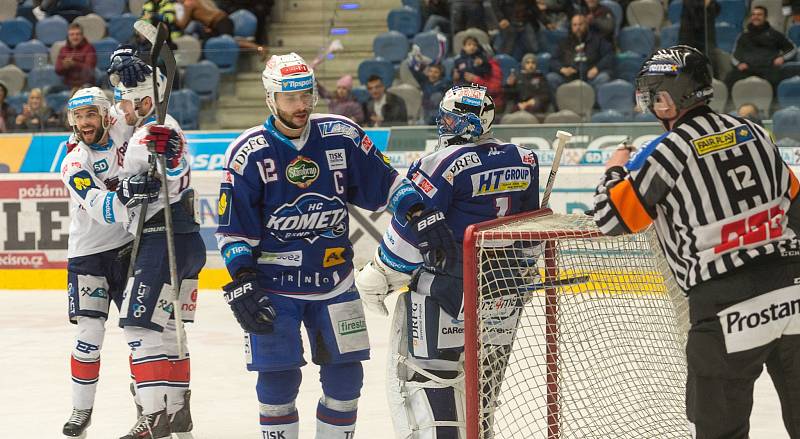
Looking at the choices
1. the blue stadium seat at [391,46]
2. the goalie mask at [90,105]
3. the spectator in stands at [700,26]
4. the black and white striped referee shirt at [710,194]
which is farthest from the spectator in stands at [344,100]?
the black and white striped referee shirt at [710,194]

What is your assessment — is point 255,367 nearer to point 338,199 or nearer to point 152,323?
point 338,199

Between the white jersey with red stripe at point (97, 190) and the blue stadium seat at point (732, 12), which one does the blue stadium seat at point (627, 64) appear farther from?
the white jersey with red stripe at point (97, 190)

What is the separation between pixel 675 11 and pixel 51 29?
5035 mm

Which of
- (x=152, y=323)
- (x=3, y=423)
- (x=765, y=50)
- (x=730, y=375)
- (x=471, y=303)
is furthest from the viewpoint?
(x=765, y=50)

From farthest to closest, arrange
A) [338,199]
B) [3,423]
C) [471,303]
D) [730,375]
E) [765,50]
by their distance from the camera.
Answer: [765,50] → [3,423] → [338,199] → [471,303] → [730,375]

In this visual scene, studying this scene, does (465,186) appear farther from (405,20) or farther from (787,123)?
(405,20)

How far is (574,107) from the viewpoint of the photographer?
7715 millimetres

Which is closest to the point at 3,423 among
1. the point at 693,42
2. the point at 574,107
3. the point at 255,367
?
the point at 255,367

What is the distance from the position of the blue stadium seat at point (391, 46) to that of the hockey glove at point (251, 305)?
5606 mm

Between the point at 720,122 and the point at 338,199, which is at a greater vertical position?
the point at 720,122

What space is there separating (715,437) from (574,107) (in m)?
5.26

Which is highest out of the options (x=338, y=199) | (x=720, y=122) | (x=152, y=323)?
(x=720, y=122)

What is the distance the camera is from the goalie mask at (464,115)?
3.42 meters

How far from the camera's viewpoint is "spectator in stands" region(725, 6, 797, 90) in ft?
24.4
